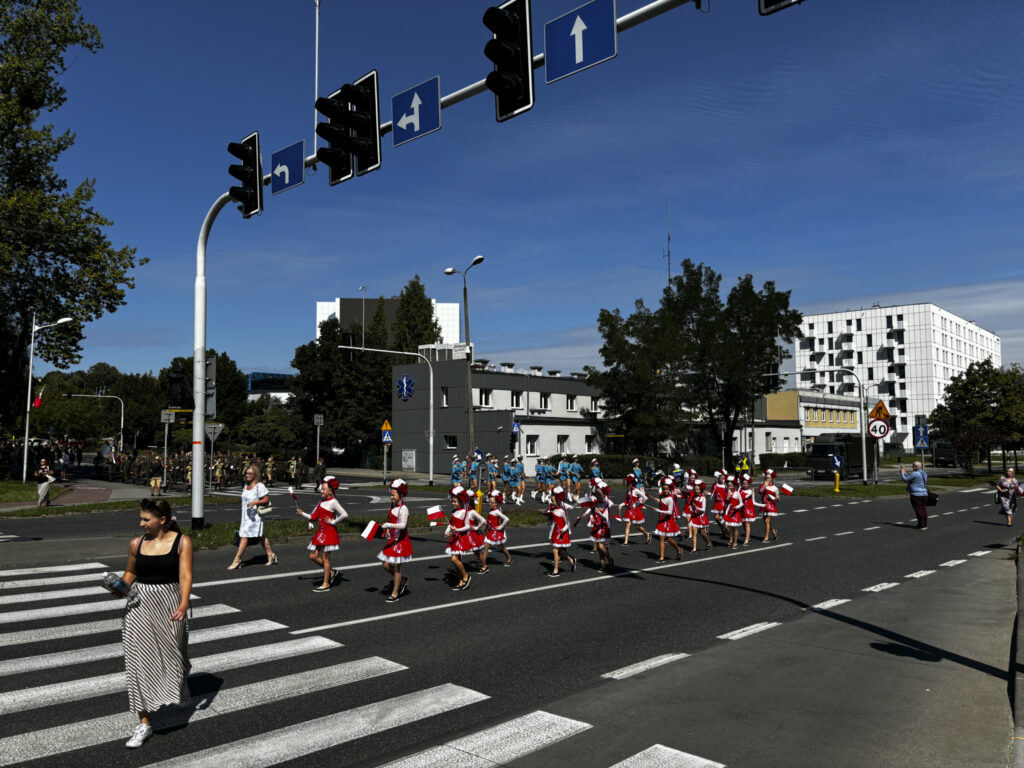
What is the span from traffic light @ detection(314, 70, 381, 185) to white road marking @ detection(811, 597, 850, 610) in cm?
781

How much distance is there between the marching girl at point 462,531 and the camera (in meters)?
11.4

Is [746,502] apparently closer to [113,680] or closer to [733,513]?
[733,513]

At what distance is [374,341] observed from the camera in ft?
235

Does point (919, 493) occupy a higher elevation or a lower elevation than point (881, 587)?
higher

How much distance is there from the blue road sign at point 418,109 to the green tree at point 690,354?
4048cm

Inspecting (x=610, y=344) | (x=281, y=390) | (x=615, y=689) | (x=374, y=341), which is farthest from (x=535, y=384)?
(x=281, y=390)

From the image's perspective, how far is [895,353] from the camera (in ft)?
339

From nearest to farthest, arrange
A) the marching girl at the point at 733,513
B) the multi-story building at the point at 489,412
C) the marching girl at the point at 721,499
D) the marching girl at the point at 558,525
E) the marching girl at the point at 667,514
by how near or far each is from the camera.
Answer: the marching girl at the point at 558,525
the marching girl at the point at 667,514
the marching girl at the point at 733,513
the marching girl at the point at 721,499
the multi-story building at the point at 489,412

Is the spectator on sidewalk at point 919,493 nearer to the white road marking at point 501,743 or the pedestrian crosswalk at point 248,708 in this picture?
the pedestrian crosswalk at point 248,708

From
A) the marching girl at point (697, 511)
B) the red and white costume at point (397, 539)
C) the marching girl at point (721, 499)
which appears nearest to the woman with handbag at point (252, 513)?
the red and white costume at point (397, 539)

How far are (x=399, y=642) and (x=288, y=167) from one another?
22.5 ft

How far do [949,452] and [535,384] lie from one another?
41.6 meters

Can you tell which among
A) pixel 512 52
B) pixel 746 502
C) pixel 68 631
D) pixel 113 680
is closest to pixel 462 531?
pixel 68 631

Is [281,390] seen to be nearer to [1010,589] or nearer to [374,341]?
[374,341]
